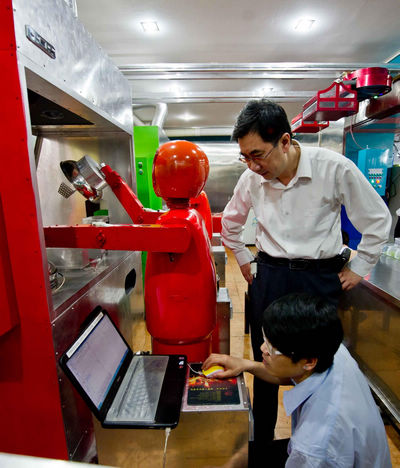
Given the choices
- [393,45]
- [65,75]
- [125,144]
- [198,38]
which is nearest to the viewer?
[65,75]

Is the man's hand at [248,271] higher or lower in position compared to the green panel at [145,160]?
lower

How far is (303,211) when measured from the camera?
4.46 ft

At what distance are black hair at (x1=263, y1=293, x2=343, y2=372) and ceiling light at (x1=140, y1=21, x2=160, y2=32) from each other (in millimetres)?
3215

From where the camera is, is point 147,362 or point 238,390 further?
point 147,362

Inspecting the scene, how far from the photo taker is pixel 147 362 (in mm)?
1281

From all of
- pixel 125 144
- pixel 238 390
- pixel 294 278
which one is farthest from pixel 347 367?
pixel 125 144

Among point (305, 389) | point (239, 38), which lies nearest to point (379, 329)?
point (305, 389)

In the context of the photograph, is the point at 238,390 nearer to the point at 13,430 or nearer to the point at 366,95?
the point at 13,430

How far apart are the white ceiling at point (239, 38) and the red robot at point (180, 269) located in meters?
2.18

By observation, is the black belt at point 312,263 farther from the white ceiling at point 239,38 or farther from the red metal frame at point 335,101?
the white ceiling at point 239,38

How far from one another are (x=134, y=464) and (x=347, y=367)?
2.76 ft

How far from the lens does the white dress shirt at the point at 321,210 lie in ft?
4.28

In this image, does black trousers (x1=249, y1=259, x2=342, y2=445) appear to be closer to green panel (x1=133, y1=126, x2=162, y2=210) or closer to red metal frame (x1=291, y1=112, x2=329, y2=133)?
green panel (x1=133, y1=126, x2=162, y2=210)

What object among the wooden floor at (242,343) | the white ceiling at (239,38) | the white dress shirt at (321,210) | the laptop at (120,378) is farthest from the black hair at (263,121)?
the white ceiling at (239,38)
